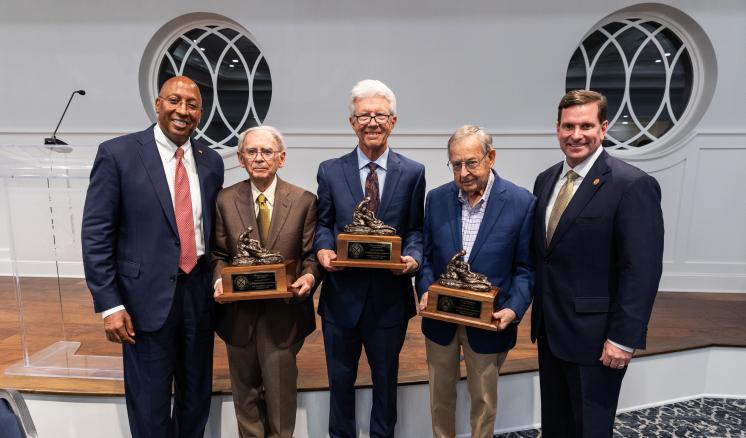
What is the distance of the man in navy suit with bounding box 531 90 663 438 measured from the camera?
1.46m

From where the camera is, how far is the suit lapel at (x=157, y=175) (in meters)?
1.63

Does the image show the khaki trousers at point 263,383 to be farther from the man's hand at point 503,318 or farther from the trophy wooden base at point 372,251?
the man's hand at point 503,318

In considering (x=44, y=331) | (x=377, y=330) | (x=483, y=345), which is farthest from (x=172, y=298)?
(x=44, y=331)

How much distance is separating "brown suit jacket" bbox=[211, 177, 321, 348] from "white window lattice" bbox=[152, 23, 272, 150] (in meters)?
2.85

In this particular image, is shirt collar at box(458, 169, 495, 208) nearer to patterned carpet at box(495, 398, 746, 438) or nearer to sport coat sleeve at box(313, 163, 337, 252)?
sport coat sleeve at box(313, 163, 337, 252)

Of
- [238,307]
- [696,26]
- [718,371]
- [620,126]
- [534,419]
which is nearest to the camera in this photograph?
[238,307]

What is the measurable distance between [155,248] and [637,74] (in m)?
4.65

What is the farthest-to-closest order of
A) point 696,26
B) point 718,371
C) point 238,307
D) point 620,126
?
point 620,126 → point 696,26 → point 718,371 → point 238,307

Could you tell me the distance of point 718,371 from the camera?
9.16 ft

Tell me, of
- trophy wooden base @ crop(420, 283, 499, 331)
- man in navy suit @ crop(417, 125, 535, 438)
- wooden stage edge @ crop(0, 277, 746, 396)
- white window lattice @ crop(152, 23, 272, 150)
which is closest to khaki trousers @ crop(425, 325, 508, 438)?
man in navy suit @ crop(417, 125, 535, 438)

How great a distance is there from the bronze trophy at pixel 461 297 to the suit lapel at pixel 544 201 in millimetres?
289

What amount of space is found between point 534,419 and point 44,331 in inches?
129

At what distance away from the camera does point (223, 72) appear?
4.36 m

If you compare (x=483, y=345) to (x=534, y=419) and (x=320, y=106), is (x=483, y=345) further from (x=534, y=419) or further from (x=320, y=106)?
(x=320, y=106)
